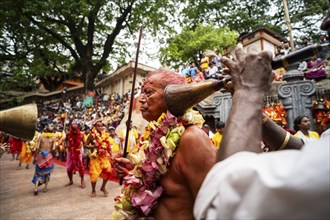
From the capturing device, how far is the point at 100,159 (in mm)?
7176

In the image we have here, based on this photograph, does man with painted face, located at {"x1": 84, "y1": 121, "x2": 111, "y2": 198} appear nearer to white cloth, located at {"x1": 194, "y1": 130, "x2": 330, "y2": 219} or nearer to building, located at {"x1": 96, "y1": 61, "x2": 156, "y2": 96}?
white cloth, located at {"x1": 194, "y1": 130, "x2": 330, "y2": 219}

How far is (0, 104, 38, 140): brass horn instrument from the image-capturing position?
1.85m

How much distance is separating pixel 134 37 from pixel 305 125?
21.9 m

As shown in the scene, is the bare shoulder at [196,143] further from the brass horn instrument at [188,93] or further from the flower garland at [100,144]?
the flower garland at [100,144]

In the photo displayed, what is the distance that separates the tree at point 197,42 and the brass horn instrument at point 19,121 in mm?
16764

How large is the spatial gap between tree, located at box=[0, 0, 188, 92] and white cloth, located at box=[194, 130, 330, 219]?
21025mm

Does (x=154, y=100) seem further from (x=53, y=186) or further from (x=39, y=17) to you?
(x=39, y=17)

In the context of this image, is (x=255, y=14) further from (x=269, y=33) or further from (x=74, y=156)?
(x=74, y=156)

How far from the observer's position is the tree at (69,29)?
19983mm

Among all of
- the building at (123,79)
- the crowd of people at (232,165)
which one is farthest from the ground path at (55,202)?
the building at (123,79)

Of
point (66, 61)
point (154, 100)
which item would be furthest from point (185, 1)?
point (154, 100)

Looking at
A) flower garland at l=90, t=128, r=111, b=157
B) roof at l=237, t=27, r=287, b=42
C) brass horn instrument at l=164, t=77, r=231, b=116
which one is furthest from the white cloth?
roof at l=237, t=27, r=287, b=42

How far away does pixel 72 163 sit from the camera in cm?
793

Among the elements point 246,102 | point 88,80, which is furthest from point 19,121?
point 88,80
